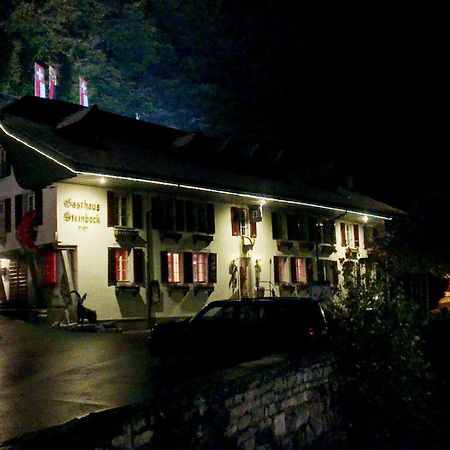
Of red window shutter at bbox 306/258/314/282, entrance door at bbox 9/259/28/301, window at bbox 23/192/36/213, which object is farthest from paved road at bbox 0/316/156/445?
red window shutter at bbox 306/258/314/282

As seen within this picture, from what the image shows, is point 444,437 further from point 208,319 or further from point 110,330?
point 110,330

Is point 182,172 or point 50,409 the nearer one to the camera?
point 50,409

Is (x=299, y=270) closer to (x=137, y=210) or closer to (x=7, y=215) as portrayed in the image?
(x=137, y=210)

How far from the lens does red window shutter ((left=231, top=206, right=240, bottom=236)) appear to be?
27.8 m

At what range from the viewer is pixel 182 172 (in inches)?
995

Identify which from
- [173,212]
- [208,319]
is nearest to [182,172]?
[173,212]

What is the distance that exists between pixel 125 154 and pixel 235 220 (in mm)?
5881

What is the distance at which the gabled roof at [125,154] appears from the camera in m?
21.9

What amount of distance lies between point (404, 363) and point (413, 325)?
40.8 inches

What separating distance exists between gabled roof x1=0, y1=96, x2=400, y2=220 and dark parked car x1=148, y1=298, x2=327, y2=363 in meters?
8.45

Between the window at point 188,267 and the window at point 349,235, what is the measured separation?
10438mm

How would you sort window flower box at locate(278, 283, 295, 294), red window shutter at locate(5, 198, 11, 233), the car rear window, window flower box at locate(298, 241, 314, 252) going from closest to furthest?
1. the car rear window
2. red window shutter at locate(5, 198, 11, 233)
3. window flower box at locate(278, 283, 295, 294)
4. window flower box at locate(298, 241, 314, 252)

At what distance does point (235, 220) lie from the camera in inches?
1099

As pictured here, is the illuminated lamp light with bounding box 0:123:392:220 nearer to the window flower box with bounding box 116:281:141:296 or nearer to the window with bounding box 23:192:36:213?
the window with bounding box 23:192:36:213
